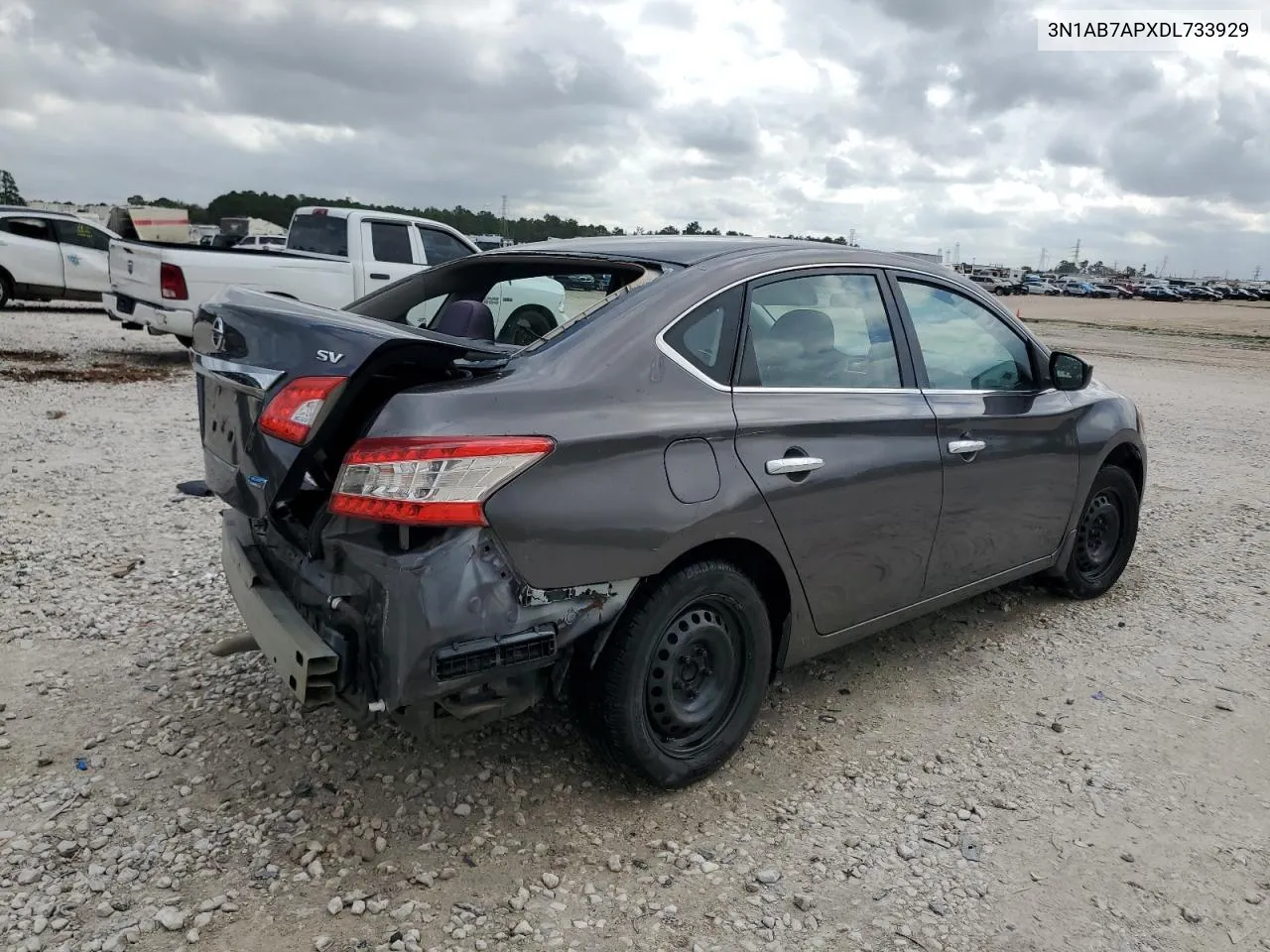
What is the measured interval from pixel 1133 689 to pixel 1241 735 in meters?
0.43

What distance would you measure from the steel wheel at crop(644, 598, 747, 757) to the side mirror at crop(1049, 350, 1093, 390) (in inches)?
88.3

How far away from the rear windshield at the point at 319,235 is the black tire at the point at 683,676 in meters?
9.93

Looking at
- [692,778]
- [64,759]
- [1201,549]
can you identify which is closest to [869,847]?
[692,778]

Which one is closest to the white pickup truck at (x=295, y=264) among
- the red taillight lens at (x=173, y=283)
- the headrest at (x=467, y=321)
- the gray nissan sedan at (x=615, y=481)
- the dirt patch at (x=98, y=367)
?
the red taillight lens at (x=173, y=283)

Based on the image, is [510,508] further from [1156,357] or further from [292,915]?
[1156,357]

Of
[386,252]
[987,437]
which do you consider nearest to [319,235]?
[386,252]

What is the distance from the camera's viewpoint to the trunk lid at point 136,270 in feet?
34.7

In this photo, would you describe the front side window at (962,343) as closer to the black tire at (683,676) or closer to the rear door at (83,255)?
the black tire at (683,676)

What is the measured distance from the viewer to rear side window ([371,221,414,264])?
464 inches

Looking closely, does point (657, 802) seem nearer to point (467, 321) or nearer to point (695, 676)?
point (695, 676)

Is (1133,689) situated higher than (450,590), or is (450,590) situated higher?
(450,590)

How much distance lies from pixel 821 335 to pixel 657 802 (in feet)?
5.57

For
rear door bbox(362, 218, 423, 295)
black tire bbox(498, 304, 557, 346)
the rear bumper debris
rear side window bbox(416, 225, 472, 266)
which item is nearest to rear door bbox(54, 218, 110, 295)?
rear door bbox(362, 218, 423, 295)

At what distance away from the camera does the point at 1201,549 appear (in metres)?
5.84
